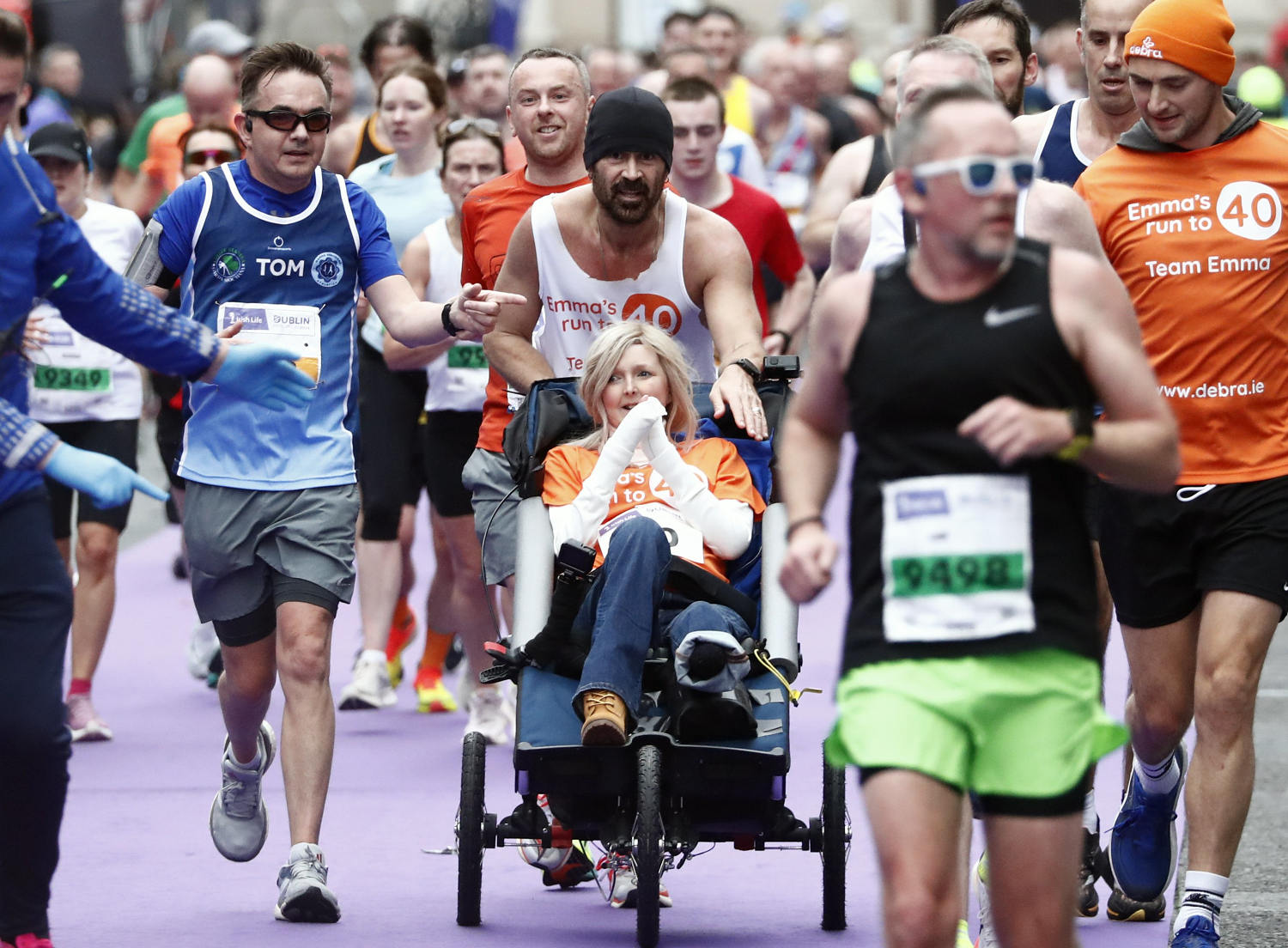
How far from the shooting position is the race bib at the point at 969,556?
4.19 metres

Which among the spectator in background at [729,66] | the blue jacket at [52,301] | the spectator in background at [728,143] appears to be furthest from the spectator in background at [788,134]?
the blue jacket at [52,301]

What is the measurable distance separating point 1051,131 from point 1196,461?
4.06 ft

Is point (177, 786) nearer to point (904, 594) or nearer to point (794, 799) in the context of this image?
point (794, 799)

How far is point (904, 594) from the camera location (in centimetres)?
425

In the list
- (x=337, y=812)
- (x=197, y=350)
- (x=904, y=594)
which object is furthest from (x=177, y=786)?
(x=904, y=594)

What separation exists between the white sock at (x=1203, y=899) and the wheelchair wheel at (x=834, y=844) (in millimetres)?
884

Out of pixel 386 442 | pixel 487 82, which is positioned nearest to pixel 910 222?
pixel 386 442

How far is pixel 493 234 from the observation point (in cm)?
781

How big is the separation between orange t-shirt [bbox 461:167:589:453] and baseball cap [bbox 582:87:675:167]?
99 cm

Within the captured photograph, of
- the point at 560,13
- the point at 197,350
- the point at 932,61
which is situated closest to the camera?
the point at 197,350

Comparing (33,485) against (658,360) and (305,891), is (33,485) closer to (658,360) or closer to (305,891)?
(305,891)

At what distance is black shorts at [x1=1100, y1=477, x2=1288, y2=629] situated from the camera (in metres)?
5.70

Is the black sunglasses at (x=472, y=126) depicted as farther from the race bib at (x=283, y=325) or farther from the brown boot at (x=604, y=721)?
the brown boot at (x=604, y=721)

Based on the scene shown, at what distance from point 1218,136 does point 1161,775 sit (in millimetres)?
1624
